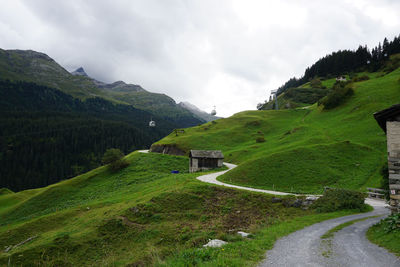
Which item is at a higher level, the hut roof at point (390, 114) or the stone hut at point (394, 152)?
the hut roof at point (390, 114)

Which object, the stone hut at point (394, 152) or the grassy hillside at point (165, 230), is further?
the stone hut at point (394, 152)

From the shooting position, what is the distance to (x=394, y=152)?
14008mm

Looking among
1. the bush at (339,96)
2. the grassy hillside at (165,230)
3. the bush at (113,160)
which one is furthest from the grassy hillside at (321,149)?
the bush at (113,160)

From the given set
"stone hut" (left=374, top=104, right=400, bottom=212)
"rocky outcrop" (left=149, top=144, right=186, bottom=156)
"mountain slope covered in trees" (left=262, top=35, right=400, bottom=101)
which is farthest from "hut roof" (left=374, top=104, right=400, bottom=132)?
"mountain slope covered in trees" (left=262, top=35, right=400, bottom=101)

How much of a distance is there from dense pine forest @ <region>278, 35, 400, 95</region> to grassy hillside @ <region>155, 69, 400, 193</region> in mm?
79813

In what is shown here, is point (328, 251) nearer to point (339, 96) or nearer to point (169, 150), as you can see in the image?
point (169, 150)

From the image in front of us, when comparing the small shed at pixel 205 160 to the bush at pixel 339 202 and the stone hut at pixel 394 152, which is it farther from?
the stone hut at pixel 394 152

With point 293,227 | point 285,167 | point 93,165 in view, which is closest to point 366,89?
point 285,167

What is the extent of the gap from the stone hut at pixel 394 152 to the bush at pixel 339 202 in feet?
29.7

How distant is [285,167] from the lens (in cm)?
4109

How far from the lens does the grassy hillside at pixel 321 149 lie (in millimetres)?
36781

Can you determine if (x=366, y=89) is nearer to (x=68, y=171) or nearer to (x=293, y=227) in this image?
(x=293, y=227)

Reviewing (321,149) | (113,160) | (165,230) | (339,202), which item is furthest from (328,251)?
(113,160)

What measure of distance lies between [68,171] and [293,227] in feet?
578
